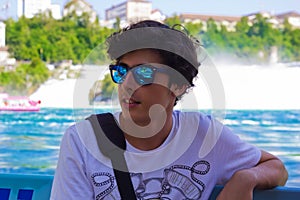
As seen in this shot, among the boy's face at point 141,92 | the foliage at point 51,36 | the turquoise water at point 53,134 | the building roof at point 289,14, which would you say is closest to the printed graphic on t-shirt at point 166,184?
the boy's face at point 141,92

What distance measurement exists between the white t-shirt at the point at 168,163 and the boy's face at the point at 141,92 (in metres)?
0.07

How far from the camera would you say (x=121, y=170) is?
108cm

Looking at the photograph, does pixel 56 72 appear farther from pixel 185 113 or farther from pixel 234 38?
pixel 185 113

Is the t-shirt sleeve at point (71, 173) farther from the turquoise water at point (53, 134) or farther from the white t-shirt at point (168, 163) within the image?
the turquoise water at point (53, 134)

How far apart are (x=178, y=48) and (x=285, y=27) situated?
49.9 ft

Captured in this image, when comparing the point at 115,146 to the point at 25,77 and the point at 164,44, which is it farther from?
the point at 25,77

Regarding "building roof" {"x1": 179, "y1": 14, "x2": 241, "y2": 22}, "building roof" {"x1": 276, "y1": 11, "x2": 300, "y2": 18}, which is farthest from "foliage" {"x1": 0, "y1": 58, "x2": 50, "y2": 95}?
"building roof" {"x1": 276, "y1": 11, "x2": 300, "y2": 18}

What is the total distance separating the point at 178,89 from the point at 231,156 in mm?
177

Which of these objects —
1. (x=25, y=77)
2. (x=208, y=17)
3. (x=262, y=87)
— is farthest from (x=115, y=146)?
(x=262, y=87)

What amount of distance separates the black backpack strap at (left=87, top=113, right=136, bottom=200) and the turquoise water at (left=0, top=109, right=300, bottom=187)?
8832 mm

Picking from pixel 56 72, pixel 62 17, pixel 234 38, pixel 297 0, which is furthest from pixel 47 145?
pixel 297 0

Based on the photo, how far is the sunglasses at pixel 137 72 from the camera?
1.07 meters

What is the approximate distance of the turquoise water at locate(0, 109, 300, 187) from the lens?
10570 mm

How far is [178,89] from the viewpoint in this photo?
116 cm
